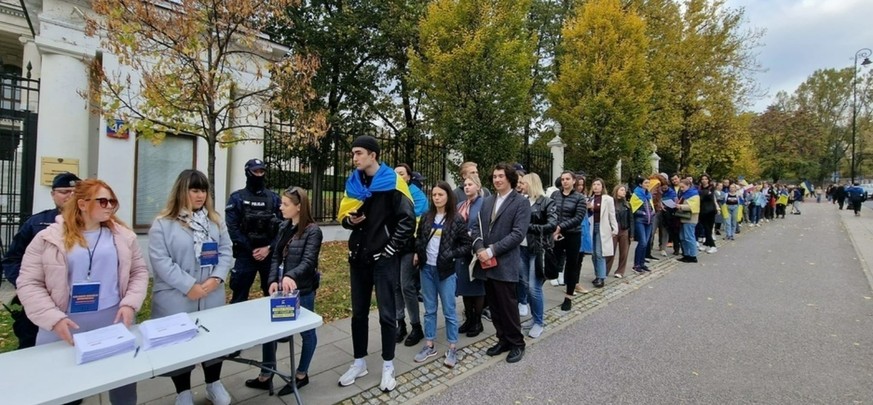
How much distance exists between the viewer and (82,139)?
6570mm

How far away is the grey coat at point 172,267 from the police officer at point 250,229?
3.19ft

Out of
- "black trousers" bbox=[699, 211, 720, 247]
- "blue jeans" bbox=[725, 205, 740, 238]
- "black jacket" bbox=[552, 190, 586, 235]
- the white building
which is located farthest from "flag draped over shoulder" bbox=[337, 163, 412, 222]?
"blue jeans" bbox=[725, 205, 740, 238]

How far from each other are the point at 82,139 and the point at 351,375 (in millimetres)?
6276

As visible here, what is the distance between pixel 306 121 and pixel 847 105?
6839 cm

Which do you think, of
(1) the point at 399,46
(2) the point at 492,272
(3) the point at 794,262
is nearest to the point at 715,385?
(2) the point at 492,272

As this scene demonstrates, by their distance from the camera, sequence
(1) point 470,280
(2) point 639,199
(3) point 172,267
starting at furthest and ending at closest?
(2) point 639,199
(1) point 470,280
(3) point 172,267

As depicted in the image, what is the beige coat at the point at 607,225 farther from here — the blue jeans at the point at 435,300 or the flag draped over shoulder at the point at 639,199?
the blue jeans at the point at 435,300

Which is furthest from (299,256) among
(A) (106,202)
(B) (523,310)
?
(B) (523,310)

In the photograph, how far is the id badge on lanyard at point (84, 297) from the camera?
2.45 metres

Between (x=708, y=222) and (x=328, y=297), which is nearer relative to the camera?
(x=328, y=297)

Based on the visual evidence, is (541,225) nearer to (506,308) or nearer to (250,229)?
(506,308)

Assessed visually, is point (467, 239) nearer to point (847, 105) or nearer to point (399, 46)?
point (399, 46)

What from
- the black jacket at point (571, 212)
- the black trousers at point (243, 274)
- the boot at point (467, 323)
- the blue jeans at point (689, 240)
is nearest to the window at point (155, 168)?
the black trousers at point (243, 274)

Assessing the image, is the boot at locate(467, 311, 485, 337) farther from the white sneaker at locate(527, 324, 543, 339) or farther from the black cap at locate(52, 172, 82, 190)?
the black cap at locate(52, 172, 82, 190)
